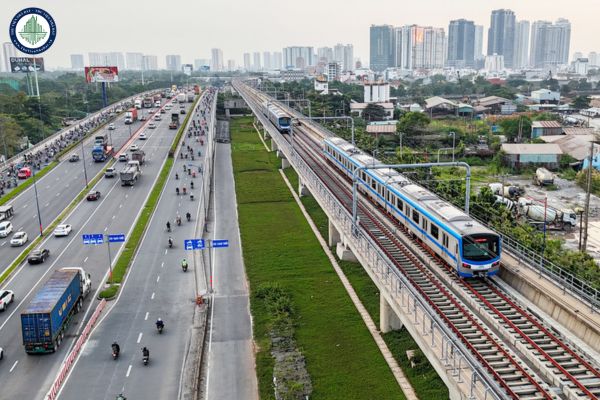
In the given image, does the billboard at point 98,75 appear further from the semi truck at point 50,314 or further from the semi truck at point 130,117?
the semi truck at point 50,314

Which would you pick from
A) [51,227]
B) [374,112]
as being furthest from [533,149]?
[51,227]

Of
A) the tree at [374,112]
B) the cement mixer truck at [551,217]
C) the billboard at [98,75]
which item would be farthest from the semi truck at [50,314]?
the tree at [374,112]

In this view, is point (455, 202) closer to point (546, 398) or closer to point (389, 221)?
point (389, 221)

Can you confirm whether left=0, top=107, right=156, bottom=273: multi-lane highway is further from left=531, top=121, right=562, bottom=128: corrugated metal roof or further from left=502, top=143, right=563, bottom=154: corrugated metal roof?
left=531, top=121, right=562, bottom=128: corrugated metal roof

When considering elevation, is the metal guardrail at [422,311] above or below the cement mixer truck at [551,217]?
above

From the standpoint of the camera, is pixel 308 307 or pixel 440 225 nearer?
pixel 440 225

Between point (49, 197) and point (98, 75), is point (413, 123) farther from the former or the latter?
point (98, 75)
